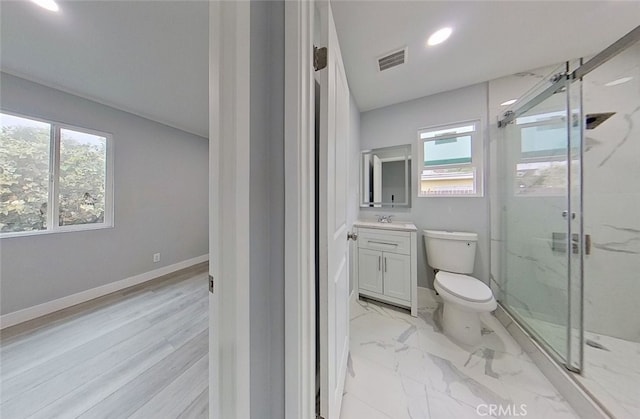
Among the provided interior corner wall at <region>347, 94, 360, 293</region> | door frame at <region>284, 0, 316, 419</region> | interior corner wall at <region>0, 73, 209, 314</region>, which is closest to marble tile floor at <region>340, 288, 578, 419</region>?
door frame at <region>284, 0, 316, 419</region>

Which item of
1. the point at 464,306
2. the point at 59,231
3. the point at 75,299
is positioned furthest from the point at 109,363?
the point at 464,306

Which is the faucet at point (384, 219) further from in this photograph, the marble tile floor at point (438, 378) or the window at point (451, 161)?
the marble tile floor at point (438, 378)

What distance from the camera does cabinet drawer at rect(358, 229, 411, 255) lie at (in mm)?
1926

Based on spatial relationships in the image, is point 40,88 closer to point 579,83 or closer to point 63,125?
point 63,125

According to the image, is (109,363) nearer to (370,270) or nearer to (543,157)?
(370,270)

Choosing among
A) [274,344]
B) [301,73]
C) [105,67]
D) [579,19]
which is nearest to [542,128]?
[579,19]

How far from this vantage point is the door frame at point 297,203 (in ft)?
2.26

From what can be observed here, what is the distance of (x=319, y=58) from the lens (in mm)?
836

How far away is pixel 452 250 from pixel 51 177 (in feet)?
13.2

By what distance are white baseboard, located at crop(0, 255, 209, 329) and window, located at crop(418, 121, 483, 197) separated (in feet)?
12.1

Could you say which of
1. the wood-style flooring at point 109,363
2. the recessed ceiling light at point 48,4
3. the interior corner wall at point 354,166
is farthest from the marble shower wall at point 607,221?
the recessed ceiling light at point 48,4

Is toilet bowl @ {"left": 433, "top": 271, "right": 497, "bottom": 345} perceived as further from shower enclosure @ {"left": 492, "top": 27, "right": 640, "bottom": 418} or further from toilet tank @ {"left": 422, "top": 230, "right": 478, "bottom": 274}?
shower enclosure @ {"left": 492, "top": 27, "right": 640, "bottom": 418}

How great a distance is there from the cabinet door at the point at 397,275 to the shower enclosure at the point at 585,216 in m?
0.88

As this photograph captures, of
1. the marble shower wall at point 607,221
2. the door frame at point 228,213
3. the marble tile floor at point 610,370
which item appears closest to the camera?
the door frame at point 228,213
